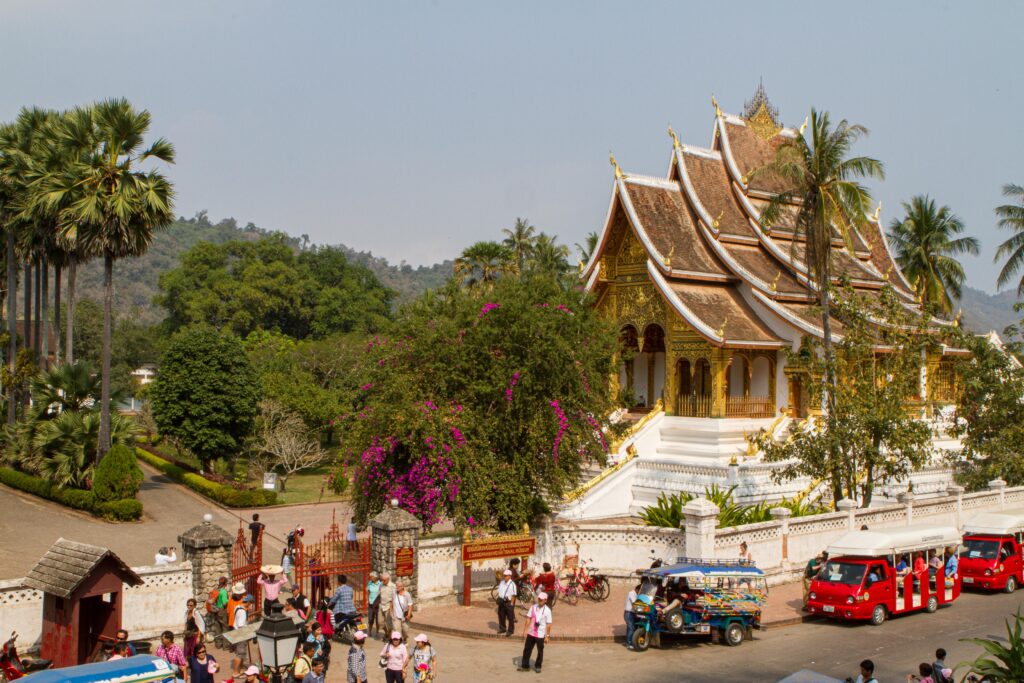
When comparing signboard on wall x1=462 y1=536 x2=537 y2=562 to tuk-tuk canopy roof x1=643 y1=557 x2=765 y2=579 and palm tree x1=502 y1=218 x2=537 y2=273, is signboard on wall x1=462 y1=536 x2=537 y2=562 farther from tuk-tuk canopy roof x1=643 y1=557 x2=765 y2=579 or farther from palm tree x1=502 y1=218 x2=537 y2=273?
palm tree x1=502 y1=218 x2=537 y2=273

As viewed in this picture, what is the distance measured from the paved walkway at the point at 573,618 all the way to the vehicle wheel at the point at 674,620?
116 centimetres

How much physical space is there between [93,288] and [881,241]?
5249 inches

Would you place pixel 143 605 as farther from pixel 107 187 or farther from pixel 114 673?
pixel 107 187

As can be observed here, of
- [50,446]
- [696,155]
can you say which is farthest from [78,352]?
[696,155]

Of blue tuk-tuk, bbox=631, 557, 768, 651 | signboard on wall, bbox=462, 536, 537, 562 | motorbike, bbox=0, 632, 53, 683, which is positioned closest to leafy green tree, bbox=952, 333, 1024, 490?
blue tuk-tuk, bbox=631, 557, 768, 651

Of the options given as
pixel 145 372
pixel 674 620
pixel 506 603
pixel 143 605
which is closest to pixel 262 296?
pixel 145 372

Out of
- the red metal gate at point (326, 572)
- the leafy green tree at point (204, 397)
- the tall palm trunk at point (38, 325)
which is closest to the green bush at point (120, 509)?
the leafy green tree at point (204, 397)

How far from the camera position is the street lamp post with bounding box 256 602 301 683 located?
11078mm

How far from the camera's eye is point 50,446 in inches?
1254

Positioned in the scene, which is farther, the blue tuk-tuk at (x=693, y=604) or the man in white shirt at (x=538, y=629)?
the blue tuk-tuk at (x=693, y=604)

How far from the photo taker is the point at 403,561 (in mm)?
18031

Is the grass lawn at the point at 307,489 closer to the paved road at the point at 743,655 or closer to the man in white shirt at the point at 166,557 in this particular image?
the man in white shirt at the point at 166,557

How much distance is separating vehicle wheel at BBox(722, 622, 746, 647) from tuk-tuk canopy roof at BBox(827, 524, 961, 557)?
9.29 feet

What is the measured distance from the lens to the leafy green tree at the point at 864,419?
23172 millimetres
